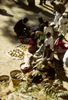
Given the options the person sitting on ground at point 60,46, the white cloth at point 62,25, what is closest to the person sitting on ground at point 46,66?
the person sitting on ground at point 60,46

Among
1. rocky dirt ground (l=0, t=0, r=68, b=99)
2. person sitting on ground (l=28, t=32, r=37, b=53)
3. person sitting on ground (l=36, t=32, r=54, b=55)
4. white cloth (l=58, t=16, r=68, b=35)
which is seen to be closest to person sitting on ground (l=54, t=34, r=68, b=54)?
person sitting on ground (l=36, t=32, r=54, b=55)

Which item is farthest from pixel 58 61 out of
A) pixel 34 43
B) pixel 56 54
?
pixel 34 43

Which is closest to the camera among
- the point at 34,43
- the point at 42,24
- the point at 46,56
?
the point at 46,56

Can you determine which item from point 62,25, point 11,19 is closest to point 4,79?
point 62,25

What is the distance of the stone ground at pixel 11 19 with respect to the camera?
10.3 metres

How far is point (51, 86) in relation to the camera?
723cm

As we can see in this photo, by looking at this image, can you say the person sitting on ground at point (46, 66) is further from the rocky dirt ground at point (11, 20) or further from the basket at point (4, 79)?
the basket at point (4, 79)

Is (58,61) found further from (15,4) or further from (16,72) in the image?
(15,4)

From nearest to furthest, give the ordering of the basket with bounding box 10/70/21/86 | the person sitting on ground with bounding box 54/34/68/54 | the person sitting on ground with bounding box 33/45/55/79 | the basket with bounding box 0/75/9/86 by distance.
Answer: the basket with bounding box 10/70/21/86 → the basket with bounding box 0/75/9/86 → the person sitting on ground with bounding box 33/45/55/79 → the person sitting on ground with bounding box 54/34/68/54

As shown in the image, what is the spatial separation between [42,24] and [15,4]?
15.0 feet

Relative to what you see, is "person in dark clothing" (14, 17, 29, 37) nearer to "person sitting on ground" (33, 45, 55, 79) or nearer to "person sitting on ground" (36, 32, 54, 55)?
"person sitting on ground" (36, 32, 54, 55)

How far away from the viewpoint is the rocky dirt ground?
10255 mm

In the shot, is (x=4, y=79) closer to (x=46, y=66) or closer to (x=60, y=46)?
(x=46, y=66)

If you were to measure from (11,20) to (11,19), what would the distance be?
110 millimetres
